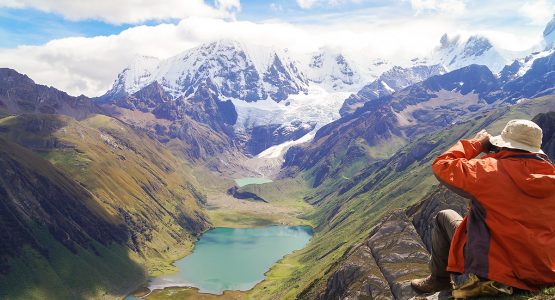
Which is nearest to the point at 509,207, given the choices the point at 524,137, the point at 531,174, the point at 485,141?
the point at 531,174

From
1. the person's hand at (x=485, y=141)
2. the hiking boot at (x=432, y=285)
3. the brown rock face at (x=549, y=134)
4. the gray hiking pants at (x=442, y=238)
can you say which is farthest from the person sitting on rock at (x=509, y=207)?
the brown rock face at (x=549, y=134)

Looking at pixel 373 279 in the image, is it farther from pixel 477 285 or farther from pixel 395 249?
pixel 477 285

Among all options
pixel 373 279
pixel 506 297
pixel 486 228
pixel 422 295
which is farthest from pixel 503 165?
pixel 373 279

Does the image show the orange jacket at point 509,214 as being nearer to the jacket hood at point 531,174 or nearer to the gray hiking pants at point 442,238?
the jacket hood at point 531,174

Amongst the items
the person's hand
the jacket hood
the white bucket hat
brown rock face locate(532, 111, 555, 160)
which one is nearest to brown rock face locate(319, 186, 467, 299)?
the person's hand

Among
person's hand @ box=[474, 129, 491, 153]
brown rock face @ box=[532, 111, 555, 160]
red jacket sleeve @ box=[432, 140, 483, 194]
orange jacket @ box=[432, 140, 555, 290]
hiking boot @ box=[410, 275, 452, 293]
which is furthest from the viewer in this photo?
brown rock face @ box=[532, 111, 555, 160]

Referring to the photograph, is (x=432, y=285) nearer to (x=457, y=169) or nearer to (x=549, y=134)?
(x=457, y=169)

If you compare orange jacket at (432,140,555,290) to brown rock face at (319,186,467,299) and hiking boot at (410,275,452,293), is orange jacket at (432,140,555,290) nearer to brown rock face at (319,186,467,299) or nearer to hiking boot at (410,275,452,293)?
hiking boot at (410,275,452,293)
